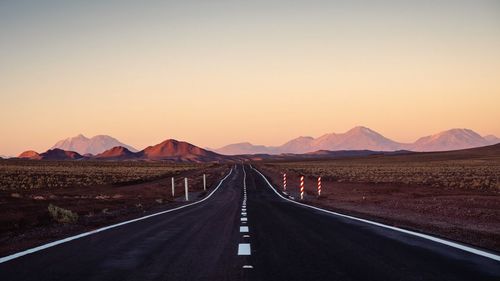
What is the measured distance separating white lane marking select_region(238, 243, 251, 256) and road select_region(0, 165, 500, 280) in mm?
16

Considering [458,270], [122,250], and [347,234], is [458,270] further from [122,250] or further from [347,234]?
[122,250]

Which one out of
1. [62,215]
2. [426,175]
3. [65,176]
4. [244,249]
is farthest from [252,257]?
[65,176]

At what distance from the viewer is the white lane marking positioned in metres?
8.62

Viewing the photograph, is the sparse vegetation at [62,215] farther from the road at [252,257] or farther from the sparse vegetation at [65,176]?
the sparse vegetation at [65,176]

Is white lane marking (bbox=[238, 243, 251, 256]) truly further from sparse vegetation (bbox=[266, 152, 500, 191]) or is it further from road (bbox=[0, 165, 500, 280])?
sparse vegetation (bbox=[266, 152, 500, 191])

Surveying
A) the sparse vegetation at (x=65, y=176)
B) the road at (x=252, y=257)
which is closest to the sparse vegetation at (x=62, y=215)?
the road at (x=252, y=257)

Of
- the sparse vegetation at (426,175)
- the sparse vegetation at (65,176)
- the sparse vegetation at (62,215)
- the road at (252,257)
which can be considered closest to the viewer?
the road at (252,257)

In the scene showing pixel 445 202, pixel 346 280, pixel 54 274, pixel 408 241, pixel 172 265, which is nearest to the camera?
pixel 346 280

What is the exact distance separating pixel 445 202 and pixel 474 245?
13808 mm

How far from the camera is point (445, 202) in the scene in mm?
22719

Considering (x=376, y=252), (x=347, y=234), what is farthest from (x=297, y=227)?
(x=376, y=252)

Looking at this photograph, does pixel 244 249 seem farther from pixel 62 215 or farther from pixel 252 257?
pixel 62 215

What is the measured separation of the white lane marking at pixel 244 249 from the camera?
8625 millimetres

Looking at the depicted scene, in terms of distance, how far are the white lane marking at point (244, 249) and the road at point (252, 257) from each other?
0.05ft
